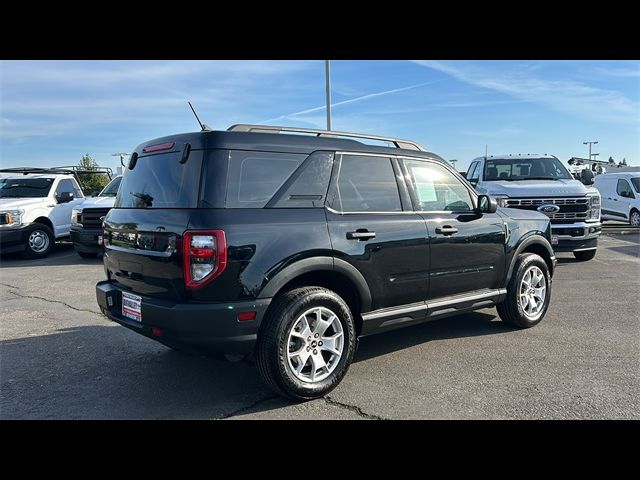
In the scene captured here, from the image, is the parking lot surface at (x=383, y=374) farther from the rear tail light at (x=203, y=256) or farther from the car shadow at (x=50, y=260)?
the car shadow at (x=50, y=260)

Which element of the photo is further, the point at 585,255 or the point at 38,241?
the point at 38,241

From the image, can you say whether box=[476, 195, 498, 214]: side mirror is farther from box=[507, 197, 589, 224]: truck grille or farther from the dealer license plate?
box=[507, 197, 589, 224]: truck grille

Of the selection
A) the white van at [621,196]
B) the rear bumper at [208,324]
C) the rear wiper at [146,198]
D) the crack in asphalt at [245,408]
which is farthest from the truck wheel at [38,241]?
the white van at [621,196]

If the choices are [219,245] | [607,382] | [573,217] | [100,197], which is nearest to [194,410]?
[219,245]

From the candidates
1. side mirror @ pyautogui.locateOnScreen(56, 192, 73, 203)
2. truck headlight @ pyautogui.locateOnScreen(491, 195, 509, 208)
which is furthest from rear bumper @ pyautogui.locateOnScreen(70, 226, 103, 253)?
truck headlight @ pyautogui.locateOnScreen(491, 195, 509, 208)

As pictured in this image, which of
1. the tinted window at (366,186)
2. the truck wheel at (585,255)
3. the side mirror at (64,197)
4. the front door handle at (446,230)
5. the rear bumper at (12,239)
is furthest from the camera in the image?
the side mirror at (64,197)

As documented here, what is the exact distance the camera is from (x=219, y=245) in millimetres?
3162

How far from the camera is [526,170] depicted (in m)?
10.2

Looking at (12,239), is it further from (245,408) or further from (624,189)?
(624,189)

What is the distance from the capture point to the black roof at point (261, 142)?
3.39 meters

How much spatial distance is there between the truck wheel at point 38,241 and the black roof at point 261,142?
9073 millimetres

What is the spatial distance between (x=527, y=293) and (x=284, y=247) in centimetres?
322

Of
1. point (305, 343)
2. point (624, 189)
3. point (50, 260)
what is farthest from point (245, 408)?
point (624, 189)

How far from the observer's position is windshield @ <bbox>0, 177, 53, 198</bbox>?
12045 mm
